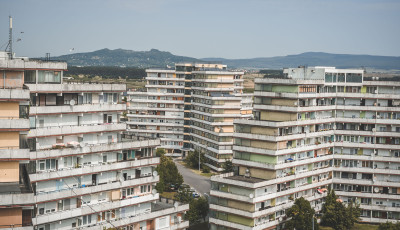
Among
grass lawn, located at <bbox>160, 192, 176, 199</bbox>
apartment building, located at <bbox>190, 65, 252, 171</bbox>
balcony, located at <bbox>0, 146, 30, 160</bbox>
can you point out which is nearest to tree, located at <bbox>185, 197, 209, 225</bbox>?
grass lawn, located at <bbox>160, 192, 176, 199</bbox>

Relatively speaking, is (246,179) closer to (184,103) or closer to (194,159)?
(194,159)

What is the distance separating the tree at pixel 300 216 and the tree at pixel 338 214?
7.30 meters

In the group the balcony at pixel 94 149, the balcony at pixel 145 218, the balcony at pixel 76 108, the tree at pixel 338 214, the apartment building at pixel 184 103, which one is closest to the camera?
the balcony at pixel 94 149

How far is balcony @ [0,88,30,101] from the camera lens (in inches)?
1850

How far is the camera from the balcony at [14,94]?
47.0 metres

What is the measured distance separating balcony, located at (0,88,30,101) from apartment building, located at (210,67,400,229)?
35085 millimetres

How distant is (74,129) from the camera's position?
58.8 meters

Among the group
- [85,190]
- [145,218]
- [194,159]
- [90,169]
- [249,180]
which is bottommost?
[194,159]

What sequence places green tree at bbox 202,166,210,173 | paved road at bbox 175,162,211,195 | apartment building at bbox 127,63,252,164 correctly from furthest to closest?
apartment building at bbox 127,63,252,164
green tree at bbox 202,166,210,173
paved road at bbox 175,162,211,195

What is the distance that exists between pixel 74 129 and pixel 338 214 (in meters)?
46.6

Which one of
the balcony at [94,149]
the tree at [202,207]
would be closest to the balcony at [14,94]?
the balcony at [94,149]

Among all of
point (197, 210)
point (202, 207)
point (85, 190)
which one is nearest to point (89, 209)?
point (85, 190)

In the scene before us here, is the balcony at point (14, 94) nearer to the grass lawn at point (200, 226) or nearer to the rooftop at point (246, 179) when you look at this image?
the rooftop at point (246, 179)

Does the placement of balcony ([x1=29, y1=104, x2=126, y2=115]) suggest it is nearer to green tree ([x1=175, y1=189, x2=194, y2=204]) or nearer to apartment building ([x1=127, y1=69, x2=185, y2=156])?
green tree ([x1=175, y1=189, x2=194, y2=204])
